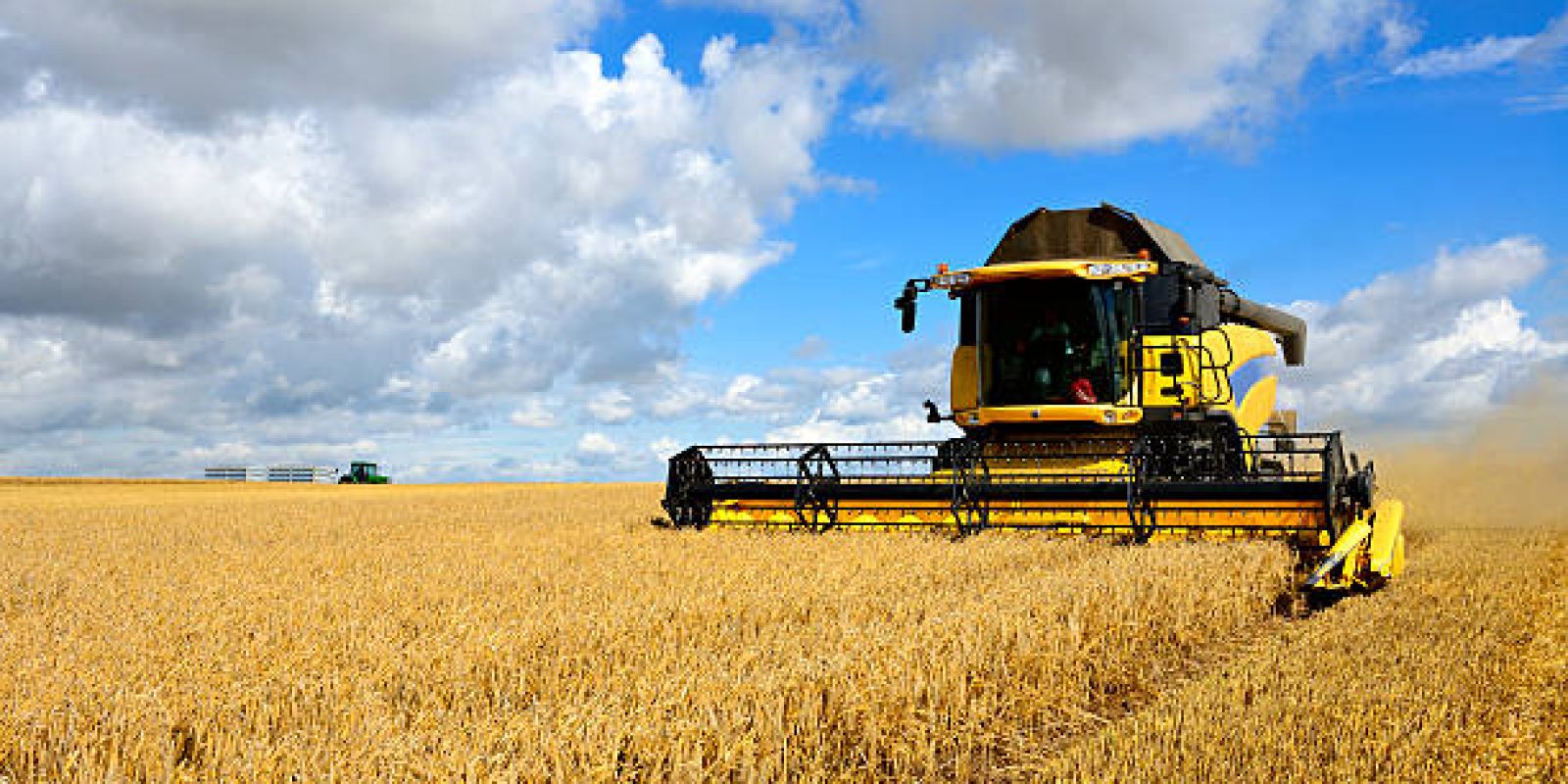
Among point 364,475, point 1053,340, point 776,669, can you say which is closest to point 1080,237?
point 1053,340

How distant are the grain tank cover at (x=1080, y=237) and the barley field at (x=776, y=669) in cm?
390

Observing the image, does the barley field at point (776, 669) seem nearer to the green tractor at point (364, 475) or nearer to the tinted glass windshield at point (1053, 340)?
the tinted glass windshield at point (1053, 340)

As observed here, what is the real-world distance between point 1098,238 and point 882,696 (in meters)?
8.59

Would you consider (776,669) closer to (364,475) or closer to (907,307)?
(907,307)

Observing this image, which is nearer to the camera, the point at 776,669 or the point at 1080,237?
the point at 776,669

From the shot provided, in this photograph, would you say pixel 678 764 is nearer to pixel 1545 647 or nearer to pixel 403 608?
pixel 403 608

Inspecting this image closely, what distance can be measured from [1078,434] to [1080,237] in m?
2.16

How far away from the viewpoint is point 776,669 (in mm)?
4266

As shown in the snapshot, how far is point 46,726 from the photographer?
3.71 meters

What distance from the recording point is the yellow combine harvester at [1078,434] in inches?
378

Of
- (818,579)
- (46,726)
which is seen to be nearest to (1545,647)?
(818,579)

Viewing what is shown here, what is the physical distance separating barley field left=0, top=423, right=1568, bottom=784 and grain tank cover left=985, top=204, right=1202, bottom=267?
3.90 metres

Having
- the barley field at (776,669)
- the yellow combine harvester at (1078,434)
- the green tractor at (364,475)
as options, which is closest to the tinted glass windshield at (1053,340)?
the yellow combine harvester at (1078,434)

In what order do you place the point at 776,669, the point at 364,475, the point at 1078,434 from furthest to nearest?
the point at 364,475
the point at 1078,434
the point at 776,669
